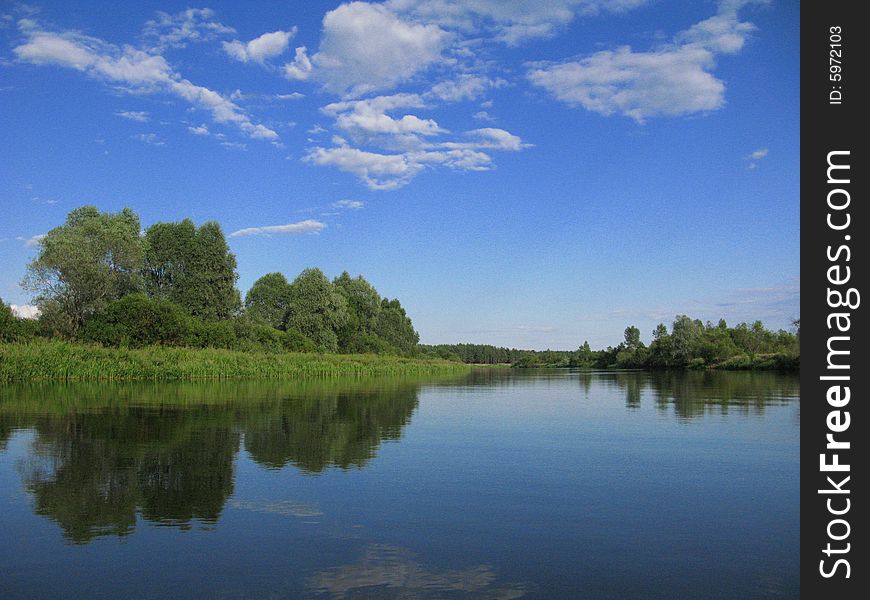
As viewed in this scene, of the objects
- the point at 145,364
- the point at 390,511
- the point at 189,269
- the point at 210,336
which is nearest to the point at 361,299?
the point at 189,269

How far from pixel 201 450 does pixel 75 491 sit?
3499mm

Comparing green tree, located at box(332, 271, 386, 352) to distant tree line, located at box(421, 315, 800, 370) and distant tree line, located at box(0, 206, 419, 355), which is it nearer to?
distant tree line, located at box(0, 206, 419, 355)

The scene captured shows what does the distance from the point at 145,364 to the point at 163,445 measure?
26.0m

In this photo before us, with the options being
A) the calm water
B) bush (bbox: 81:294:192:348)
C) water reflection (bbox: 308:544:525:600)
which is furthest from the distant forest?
water reflection (bbox: 308:544:525:600)

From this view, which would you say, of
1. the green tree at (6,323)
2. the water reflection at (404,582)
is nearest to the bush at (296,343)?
the green tree at (6,323)

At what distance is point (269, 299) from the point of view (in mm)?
87938

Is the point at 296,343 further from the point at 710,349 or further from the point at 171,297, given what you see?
the point at 710,349

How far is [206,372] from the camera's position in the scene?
40.2 m

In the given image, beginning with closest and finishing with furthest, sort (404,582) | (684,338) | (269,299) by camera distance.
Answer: (404,582) → (269,299) → (684,338)

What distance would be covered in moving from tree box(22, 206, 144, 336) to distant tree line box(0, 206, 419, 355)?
0.07 meters
